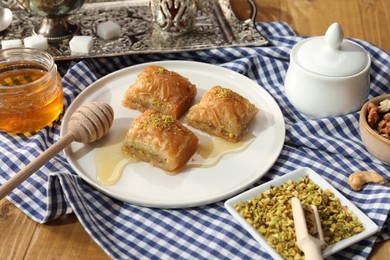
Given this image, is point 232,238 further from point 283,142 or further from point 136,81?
point 136,81

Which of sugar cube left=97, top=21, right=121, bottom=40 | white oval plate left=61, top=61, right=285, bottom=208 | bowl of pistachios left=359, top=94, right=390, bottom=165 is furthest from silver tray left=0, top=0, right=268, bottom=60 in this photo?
bowl of pistachios left=359, top=94, right=390, bottom=165

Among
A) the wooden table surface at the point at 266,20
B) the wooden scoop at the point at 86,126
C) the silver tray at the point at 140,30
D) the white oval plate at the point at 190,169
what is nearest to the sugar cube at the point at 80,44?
the silver tray at the point at 140,30

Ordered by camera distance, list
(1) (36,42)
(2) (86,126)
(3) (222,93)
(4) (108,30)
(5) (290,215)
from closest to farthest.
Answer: (5) (290,215) → (2) (86,126) → (3) (222,93) → (1) (36,42) → (4) (108,30)

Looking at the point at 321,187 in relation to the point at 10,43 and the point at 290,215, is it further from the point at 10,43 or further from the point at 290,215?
the point at 10,43

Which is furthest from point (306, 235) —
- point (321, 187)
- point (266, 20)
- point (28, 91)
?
point (266, 20)

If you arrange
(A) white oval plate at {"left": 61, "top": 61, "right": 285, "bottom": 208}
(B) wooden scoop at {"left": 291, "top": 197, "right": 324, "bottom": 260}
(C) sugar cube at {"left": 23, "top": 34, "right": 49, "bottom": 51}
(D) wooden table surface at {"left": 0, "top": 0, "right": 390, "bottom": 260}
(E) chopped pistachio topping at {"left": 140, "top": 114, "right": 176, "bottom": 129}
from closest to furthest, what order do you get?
(B) wooden scoop at {"left": 291, "top": 197, "right": 324, "bottom": 260}, (D) wooden table surface at {"left": 0, "top": 0, "right": 390, "bottom": 260}, (A) white oval plate at {"left": 61, "top": 61, "right": 285, "bottom": 208}, (E) chopped pistachio topping at {"left": 140, "top": 114, "right": 176, "bottom": 129}, (C) sugar cube at {"left": 23, "top": 34, "right": 49, "bottom": 51}

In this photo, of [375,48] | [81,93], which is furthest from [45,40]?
[375,48]

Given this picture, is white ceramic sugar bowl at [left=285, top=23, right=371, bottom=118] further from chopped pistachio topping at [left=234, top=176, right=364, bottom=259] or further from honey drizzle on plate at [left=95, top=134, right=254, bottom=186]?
chopped pistachio topping at [left=234, top=176, right=364, bottom=259]
